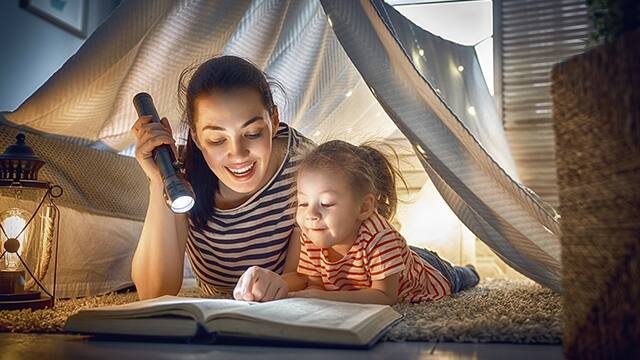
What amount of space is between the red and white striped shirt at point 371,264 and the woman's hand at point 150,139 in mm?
375

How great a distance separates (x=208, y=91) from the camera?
52.7 inches

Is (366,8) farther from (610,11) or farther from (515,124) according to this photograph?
(515,124)

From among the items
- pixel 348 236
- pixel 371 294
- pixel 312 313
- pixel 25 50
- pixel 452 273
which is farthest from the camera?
pixel 25 50

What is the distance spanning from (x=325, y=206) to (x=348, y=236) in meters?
0.09

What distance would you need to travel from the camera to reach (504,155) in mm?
2703

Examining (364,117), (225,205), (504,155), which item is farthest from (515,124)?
(225,205)

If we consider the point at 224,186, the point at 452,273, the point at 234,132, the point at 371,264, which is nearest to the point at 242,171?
the point at 234,132

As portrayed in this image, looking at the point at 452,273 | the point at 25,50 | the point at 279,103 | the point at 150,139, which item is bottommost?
the point at 452,273

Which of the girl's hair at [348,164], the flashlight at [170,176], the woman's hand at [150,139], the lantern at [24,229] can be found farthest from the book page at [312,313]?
the lantern at [24,229]

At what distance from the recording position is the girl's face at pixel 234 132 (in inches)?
51.6

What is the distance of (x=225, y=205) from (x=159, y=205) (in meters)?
0.17

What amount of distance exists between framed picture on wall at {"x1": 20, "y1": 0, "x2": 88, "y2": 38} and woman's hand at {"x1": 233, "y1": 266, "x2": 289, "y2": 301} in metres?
1.58

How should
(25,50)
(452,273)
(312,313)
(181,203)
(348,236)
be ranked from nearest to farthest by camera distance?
(312,313) < (181,203) < (348,236) < (452,273) < (25,50)

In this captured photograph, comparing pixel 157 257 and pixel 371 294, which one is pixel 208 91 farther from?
pixel 371 294
